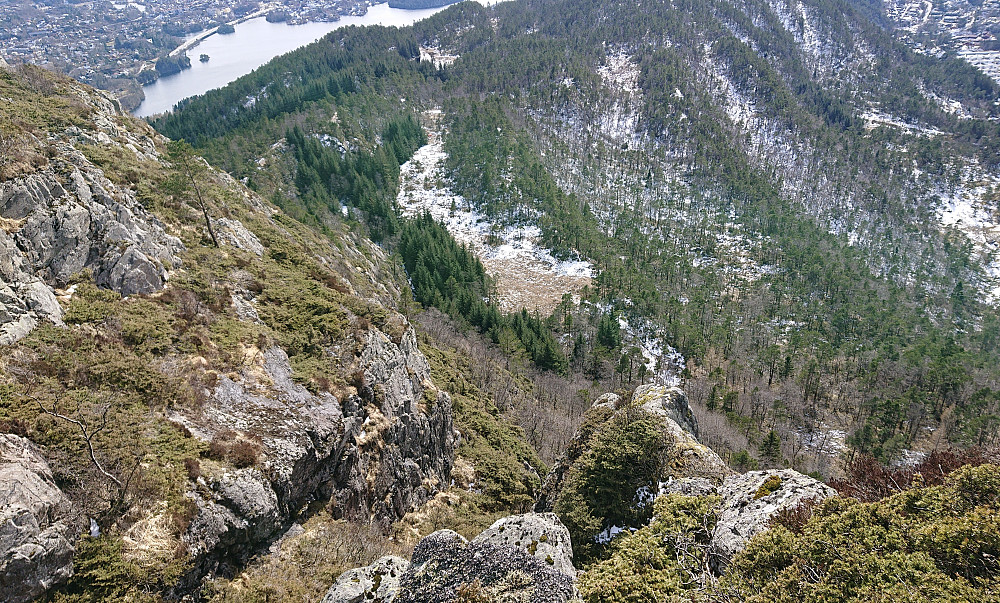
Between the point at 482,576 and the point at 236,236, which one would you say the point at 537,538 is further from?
the point at 236,236

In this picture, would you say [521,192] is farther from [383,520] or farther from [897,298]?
[383,520]

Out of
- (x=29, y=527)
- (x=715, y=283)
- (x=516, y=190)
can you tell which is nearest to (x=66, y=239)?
(x=29, y=527)

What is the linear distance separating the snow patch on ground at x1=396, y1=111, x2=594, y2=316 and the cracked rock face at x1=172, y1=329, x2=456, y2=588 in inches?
3567

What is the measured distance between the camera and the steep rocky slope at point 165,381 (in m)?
15.3

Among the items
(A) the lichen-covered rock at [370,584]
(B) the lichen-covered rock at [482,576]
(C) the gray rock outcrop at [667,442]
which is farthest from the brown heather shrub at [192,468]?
(C) the gray rock outcrop at [667,442]

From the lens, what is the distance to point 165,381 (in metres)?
21.1

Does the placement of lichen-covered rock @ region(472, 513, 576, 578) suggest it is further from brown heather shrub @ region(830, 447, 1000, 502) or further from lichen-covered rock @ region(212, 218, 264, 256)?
lichen-covered rock @ region(212, 218, 264, 256)

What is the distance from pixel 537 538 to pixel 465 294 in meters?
87.4

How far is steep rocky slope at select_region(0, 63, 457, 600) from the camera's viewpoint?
1534 cm

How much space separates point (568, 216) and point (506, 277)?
119 ft

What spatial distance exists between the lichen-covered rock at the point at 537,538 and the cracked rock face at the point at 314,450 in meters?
9.49

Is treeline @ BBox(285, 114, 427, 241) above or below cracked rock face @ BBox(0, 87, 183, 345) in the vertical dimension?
below

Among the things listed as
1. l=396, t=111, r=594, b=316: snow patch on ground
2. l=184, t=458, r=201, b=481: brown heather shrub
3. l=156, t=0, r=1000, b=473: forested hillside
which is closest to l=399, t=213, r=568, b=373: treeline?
l=156, t=0, r=1000, b=473: forested hillside

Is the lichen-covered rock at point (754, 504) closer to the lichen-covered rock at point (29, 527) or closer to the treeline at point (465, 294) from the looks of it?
the lichen-covered rock at point (29, 527)
